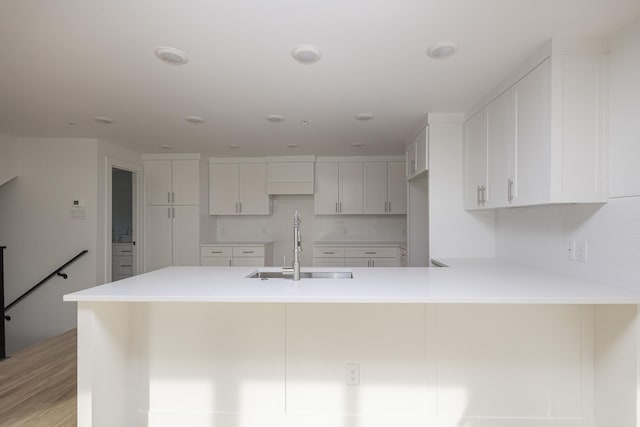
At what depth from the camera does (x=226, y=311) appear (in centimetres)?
198

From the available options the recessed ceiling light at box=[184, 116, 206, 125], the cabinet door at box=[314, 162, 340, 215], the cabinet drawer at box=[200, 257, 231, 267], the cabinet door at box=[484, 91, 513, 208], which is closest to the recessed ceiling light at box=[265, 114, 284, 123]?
the recessed ceiling light at box=[184, 116, 206, 125]

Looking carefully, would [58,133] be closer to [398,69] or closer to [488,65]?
[398,69]

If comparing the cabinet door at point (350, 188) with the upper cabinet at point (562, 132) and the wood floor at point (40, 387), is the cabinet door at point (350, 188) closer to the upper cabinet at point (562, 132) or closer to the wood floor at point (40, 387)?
the upper cabinet at point (562, 132)

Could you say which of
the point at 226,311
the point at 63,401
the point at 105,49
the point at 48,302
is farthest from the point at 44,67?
the point at 48,302

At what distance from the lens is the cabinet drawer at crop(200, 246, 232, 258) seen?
5129mm

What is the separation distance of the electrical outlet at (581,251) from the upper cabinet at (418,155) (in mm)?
1466

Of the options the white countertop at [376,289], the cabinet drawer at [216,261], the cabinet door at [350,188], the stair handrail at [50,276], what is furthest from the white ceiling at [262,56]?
the cabinet drawer at [216,261]

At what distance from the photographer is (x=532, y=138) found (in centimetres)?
205

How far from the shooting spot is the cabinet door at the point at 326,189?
5.34m

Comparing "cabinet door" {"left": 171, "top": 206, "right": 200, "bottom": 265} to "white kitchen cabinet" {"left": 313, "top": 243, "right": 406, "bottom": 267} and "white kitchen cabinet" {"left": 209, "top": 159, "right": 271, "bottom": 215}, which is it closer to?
"white kitchen cabinet" {"left": 209, "top": 159, "right": 271, "bottom": 215}

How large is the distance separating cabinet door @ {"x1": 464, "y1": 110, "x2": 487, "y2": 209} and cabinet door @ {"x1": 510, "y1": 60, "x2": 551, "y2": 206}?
17.9 inches

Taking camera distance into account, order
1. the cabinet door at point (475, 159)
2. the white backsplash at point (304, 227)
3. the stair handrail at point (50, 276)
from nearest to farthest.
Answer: the cabinet door at point (475, 159) → the stair handrail at point (50, 276) → the white backsplash at point (304, 227)

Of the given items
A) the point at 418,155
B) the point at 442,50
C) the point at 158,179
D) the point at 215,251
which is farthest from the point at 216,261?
the point at 442,50

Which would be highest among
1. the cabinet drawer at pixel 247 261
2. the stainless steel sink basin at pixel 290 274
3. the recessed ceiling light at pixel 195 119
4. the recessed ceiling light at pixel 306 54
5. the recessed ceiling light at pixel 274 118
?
the recessed ceiling light at pixel 306 54
